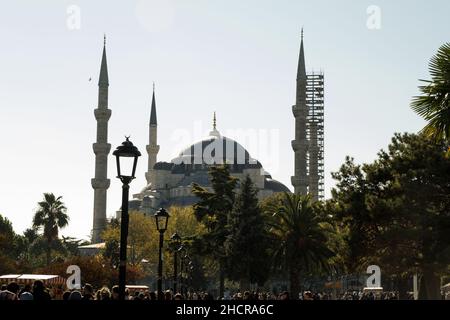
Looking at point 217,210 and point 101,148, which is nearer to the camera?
point 217,210

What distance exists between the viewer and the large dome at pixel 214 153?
15160 cm

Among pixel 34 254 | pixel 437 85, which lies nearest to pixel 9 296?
pixel 437 85

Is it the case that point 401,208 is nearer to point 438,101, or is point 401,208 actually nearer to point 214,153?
point 438,101

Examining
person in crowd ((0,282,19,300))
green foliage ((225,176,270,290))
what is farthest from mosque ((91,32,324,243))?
person in crowd ((0,282,19,300))

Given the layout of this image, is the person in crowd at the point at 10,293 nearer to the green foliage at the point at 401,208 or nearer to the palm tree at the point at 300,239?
the green foliage at the point at 401,208

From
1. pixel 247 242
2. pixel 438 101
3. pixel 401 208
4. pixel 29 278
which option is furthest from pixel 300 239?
pixel 438 101

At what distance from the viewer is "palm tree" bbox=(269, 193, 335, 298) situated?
1850 inches

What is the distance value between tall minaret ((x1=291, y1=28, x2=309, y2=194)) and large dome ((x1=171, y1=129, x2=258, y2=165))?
4536 cm

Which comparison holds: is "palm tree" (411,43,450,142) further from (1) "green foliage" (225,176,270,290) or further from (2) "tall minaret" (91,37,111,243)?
(2) "tall minaret" (91,37,111,243)

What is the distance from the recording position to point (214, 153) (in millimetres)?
152625

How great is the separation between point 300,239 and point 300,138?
55229 mm

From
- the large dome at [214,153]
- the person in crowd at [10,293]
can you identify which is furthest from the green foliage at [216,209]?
the large dome at [214,153]
